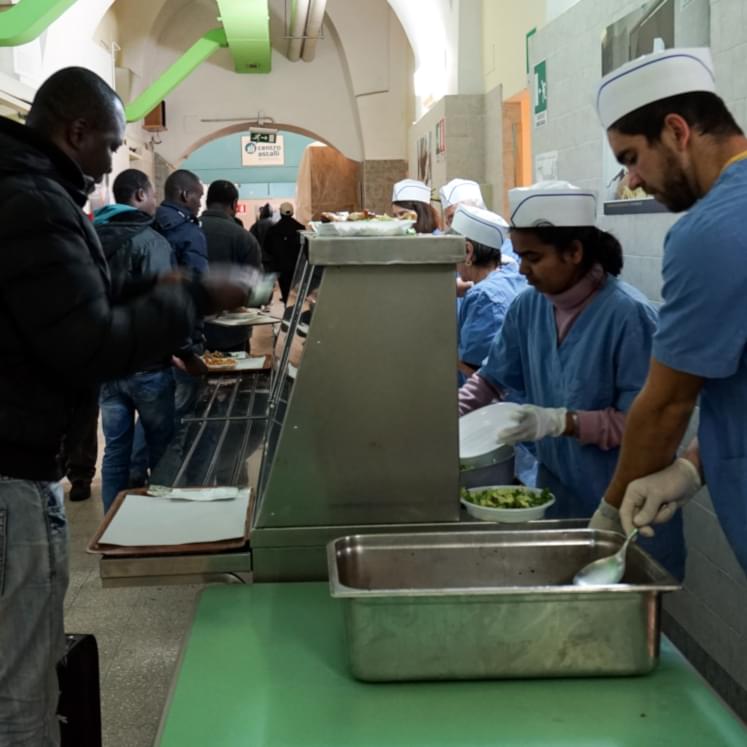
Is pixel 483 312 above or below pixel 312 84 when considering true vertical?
below

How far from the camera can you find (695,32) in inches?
108

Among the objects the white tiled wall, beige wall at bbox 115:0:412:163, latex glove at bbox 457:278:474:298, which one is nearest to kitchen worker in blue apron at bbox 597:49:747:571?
the white tiled wall

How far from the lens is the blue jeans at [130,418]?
156 inches

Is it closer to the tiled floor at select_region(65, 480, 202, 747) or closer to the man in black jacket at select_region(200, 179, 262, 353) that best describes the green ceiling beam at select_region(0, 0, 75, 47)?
the man in black jacket at select_region(200, 179, 262, 353)

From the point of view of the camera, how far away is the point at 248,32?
9758 mm

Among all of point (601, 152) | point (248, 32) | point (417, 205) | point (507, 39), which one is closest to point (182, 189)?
point (417, 205)

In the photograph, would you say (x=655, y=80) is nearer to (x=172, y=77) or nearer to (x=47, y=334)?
(x=47, y=334)

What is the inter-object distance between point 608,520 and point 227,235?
425 cm

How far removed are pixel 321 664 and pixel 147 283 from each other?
76 cm

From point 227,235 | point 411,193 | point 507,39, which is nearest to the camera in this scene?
point 227,235

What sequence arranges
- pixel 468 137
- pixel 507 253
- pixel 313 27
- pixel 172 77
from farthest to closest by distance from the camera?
pixel 313 27 < pixel 172 77 < pixel 468 137 < pixel 507 253

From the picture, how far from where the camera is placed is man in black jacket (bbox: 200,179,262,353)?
540 centimetres

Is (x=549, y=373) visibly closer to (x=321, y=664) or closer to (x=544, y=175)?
(x=321, y=664)

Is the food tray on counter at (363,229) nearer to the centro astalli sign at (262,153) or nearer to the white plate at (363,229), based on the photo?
the white plate at (363,229)
